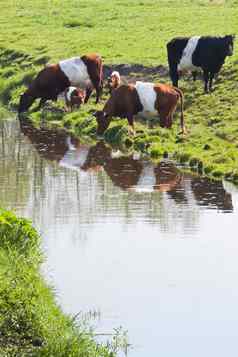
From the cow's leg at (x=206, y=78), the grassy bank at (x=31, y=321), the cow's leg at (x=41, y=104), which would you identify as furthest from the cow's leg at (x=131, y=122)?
the grassy bank at (x=31, y=321)

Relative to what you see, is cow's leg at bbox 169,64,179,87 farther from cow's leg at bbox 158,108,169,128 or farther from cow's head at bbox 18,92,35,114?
cow's leg at bbox 158,108,169,128

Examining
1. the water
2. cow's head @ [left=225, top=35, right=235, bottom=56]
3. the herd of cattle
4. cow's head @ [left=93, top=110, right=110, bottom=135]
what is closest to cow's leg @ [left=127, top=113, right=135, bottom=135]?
cow's head @ [left=93, top=110, right=110, bottom=135]

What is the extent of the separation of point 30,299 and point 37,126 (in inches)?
619

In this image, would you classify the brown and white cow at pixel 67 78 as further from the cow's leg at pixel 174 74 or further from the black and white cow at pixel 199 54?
the black and white cow at pixel 199 54

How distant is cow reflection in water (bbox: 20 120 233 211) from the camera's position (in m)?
17.8

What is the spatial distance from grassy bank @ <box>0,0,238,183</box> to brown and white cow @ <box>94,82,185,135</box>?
0.40 metres

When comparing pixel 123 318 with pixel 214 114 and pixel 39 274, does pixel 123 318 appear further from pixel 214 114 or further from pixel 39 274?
pixel 214 114

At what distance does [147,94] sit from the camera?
76.3 ft

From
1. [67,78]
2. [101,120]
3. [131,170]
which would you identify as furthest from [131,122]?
[67,78]

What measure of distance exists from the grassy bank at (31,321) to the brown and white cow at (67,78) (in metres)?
15.5

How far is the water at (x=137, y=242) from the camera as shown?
37.0ft

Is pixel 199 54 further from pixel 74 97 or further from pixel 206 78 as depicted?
pixel 74 97

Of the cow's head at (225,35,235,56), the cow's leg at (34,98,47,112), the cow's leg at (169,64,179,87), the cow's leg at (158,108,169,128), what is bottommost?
the cow's leg at (34,98,47,112)

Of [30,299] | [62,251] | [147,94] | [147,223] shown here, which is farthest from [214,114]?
[30,299]
